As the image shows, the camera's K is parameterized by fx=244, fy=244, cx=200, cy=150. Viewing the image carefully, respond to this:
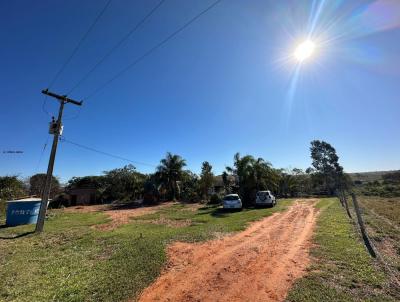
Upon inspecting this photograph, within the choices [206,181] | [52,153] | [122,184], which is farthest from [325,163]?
[52,153]

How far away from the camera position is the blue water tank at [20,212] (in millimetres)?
16109

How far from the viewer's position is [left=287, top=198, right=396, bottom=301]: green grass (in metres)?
5.11

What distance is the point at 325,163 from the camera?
5928 cm

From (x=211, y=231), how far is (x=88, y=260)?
594 centimetres

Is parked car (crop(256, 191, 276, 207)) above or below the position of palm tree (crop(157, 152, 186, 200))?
below

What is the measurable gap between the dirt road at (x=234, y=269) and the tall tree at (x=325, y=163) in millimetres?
52787

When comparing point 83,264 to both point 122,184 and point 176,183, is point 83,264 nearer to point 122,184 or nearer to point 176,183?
point 176,183

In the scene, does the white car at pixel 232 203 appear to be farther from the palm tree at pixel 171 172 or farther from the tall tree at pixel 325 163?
the tall tree at pixel 325 163

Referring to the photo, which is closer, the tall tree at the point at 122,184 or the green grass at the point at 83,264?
the green grass at the point at 83,264

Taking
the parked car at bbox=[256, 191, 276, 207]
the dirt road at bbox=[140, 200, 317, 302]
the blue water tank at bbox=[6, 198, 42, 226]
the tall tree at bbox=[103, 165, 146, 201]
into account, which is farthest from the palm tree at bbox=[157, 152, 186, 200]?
the dirt road at bbox=[140, 200, 317, 302]

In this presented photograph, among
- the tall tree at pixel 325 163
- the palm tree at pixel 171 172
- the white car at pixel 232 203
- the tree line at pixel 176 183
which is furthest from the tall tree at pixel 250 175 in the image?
the tall tree at pixel 325 163

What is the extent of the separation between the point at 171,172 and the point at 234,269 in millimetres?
30752

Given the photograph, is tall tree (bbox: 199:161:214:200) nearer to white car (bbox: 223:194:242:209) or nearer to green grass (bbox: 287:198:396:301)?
white car (bbox: 223:194:242:209)

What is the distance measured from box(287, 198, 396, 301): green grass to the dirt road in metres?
0.34
